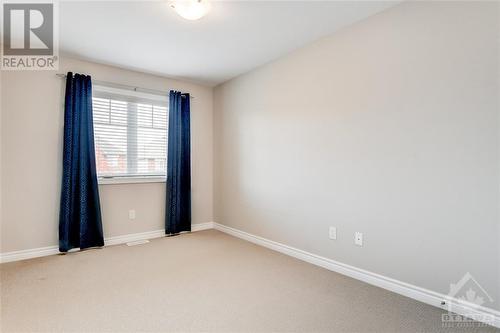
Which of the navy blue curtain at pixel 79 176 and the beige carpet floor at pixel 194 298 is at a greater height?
the navy blue curtain at pixel 79 176

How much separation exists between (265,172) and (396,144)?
1645mm

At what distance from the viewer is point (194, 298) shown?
205cm

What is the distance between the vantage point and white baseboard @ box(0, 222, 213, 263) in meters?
2.86

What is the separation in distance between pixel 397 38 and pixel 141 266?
3134 millimetres

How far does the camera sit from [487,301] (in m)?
1.74

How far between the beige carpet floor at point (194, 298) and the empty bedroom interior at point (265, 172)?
0.7 inches

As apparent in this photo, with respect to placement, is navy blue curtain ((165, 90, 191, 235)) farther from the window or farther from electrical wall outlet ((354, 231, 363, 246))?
electrical wall outlet ((354, 231, 363, 246))

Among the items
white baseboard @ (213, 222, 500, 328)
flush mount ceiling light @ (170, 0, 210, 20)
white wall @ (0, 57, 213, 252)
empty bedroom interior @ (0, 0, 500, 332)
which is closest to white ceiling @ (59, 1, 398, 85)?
empty bedroom interior @ (0, 0, 500, 332)

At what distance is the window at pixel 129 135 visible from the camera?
3426mm

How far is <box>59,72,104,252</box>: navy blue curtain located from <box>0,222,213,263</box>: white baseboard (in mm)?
137

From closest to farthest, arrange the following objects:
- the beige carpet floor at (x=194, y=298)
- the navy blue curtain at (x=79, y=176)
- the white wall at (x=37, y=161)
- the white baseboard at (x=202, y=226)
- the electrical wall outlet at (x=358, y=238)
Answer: the beige carpet floor at (x=194, y=298), the electrical wall outlet at (x=358, y=238), the white wall at (x=37, y=161), the navy blue curtain at (x=79, y=176), the white baseboard at (x=202, y=226)

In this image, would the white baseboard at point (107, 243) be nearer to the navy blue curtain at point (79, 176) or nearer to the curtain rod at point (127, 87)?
the navy blue curtain at point (79, 176)

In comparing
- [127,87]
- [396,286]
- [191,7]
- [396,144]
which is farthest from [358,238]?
[127,87]

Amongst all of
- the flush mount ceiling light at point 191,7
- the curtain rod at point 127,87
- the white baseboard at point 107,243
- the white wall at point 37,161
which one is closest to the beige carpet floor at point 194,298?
the white baseboard at point 107,243
